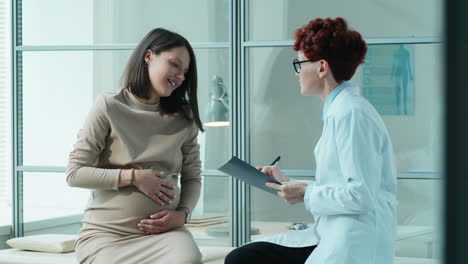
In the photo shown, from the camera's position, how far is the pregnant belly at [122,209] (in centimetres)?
268

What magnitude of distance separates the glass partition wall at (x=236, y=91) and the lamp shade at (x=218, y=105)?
2 centimetres

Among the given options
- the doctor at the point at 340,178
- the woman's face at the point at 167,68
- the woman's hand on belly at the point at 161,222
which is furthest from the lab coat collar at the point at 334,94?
the woman's hand on belly at the point at 161,222

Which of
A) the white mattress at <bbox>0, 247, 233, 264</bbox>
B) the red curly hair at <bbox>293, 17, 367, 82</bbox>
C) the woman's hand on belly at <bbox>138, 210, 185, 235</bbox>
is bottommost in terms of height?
the white mattress at <bbox>0, 247, 233, 264</bbox>

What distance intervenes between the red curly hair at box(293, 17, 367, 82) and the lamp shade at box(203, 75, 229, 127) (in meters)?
1.99

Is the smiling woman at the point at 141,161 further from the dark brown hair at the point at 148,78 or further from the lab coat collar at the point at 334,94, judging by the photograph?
the lab coat collar at the point at 334,94

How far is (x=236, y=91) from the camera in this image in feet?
13.6

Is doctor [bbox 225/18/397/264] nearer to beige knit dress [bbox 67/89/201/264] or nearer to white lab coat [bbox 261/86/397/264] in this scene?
white lab coat [bbox 261/86/397/264]

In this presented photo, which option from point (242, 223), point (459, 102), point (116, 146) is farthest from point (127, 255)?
point (459, 102)

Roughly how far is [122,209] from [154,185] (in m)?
Result: 0.19

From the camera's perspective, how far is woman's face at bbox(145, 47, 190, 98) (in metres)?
2.70

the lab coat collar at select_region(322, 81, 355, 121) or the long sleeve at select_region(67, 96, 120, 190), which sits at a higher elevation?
the lab coat collar at select_region(322, 81, 355, 121)

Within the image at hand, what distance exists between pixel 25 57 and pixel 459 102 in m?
4.59

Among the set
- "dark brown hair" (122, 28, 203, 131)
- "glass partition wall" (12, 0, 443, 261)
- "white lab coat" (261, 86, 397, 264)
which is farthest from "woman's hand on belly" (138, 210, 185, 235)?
"glass partition wall" (12, 0, 443, 261)

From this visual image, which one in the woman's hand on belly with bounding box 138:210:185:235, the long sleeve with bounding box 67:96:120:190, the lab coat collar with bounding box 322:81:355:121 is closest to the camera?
the lab coat collar with bounding box 322:81:355:121
